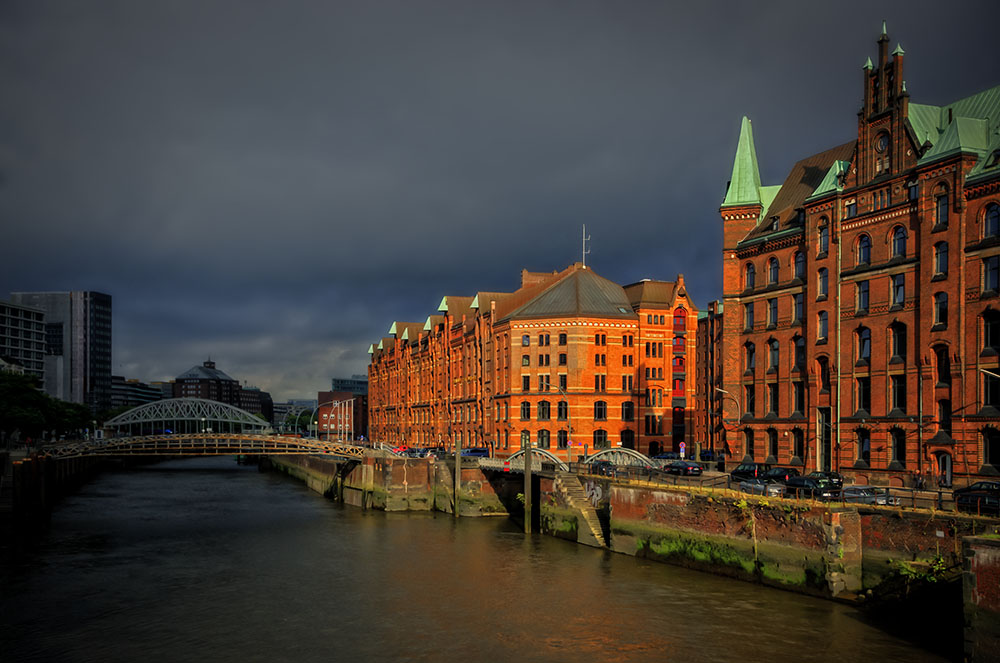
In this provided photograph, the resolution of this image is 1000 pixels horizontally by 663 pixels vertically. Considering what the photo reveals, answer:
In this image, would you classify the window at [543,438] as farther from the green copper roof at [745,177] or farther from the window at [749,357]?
the green copper roof at [745,177]

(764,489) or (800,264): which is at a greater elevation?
(800,264)

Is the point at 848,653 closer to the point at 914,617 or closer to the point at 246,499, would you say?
the point at 914,617

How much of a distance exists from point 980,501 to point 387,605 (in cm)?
2598

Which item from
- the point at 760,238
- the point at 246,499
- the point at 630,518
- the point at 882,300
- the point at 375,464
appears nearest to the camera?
the point at 630,518

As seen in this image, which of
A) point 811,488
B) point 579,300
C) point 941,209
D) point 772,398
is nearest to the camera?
point 811,488

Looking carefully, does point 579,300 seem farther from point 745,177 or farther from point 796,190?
point 796,190

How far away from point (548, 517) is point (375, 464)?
25.7m

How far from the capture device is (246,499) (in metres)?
94.8

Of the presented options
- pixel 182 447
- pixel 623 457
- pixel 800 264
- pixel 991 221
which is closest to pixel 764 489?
pixel 991 221

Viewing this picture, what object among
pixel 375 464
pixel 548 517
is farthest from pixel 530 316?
pixel 548 517

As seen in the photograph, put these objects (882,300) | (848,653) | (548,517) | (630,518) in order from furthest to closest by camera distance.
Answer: (548,517) < (882,300) < (630,518) < (848,653)

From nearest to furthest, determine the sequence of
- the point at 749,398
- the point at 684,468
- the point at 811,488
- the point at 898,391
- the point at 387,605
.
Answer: the point at 387,605, the point at 811,488, the point at 898,391, the point at 684,468, the point at 749,398

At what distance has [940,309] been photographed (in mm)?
52031

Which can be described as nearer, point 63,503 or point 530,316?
point 63,503
